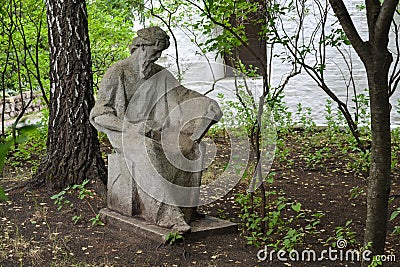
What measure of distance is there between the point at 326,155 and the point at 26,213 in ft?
13.6

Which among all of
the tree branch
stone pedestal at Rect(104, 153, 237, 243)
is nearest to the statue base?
stone pedestal at Rect(104, 153, 237, 243)

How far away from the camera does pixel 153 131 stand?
518 cm

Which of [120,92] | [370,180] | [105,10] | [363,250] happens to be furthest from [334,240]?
[105,10]

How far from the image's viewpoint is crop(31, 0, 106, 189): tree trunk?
6590 millimetres

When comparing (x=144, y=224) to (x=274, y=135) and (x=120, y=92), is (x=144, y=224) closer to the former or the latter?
(x=120, y=92)

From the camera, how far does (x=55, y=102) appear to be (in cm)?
667

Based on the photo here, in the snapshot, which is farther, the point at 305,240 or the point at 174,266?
the point at 305,240

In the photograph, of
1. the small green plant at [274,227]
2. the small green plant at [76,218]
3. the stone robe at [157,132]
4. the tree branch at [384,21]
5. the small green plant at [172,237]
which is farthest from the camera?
the small green plant at [76,218]

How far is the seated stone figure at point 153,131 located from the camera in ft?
16.3

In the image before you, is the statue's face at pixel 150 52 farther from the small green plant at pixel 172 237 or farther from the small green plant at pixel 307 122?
the small green plant at pixel 307 122

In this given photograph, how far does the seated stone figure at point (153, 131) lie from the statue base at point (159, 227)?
0.21ft

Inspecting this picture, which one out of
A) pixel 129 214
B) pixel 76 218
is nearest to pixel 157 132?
pixel 129 214

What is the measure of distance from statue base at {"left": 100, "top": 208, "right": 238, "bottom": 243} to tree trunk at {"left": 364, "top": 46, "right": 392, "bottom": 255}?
160 cm

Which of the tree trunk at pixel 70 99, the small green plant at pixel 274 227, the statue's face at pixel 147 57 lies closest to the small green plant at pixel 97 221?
the tree trunk at pixel 70 99
